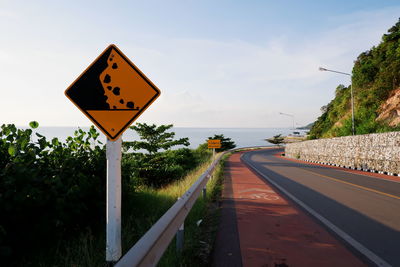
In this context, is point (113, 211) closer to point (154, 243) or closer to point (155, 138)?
point (154, 243)

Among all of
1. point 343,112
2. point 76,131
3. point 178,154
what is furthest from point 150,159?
point 343,112

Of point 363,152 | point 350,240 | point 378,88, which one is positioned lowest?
point 350,240

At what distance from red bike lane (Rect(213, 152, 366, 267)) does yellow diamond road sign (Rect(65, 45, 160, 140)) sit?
2.46 m

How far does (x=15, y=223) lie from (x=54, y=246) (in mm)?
895

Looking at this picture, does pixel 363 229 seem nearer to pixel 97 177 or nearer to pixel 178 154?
pixel 97 177

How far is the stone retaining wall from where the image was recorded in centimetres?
1669

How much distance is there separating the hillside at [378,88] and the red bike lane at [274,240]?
2278 centimetres

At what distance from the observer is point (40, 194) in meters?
3.62

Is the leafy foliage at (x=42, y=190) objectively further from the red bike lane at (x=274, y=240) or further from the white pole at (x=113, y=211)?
the red bike lane at (x=274, y=240)

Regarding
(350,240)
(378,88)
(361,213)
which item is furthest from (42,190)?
(378,88)

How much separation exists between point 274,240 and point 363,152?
1806cm

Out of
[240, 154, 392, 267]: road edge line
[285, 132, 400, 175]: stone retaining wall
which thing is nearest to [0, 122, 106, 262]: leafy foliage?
[240, 154, 392, 267]: road edge line

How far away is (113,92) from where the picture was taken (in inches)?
124

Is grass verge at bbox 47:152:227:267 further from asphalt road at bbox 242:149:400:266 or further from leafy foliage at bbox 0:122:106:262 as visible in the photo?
asphalt road at bbox 242:149:400:266
